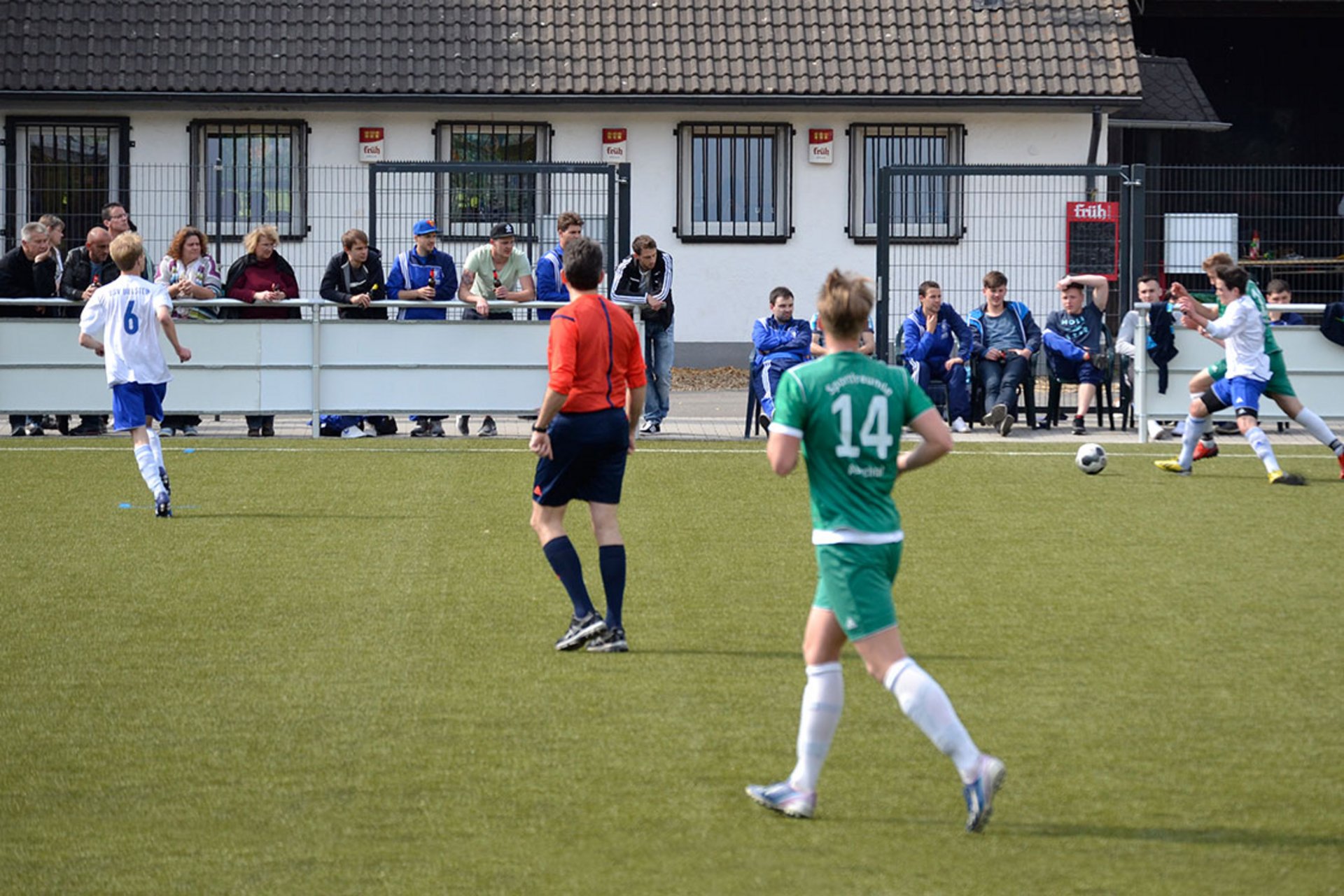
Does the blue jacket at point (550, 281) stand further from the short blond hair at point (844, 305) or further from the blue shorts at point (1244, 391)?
the short blond hair at point (844, 305)

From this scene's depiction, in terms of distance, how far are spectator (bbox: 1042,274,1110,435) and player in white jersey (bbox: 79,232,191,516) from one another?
8.88 metres

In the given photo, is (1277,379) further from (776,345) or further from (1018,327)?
(776,345)

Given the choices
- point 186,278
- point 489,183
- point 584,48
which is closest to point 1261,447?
point 186,278

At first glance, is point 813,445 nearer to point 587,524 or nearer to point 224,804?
point 224,804

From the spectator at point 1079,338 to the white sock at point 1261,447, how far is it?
4.06 metres

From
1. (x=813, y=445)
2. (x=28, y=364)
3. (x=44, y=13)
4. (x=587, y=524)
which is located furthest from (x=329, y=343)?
(x=813, y=445)

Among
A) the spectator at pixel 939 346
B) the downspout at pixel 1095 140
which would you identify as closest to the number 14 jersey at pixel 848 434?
the spectator at pixel 939 346

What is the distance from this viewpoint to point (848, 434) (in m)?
5.59

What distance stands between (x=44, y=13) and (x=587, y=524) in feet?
52.0

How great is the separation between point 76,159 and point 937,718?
21078mm

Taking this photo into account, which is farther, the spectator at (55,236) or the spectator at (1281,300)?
the spectator at (1281,300)

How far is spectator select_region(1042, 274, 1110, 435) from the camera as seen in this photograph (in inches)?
703

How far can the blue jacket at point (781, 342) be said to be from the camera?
1672 centimetres

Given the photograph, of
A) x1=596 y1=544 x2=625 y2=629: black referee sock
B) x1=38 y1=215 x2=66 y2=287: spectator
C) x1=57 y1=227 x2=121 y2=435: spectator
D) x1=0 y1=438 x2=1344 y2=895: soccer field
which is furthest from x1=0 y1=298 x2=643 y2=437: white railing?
x1=596 y1=544 x2=625 y2=629: black referee sock
